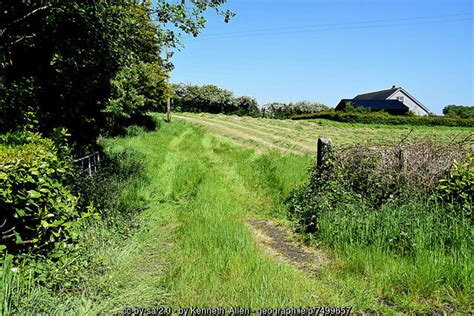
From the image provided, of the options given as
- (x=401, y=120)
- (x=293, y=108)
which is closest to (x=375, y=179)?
(x=401, y=120)

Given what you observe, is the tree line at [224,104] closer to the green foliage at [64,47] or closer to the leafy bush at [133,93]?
the leafy bush at [133,93]

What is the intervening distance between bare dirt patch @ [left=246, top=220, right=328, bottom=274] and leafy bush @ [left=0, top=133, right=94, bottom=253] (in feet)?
8.72

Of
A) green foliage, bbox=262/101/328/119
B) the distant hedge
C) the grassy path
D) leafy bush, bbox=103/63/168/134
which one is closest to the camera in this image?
the grassy path

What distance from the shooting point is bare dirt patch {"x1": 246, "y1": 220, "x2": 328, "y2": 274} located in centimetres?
429

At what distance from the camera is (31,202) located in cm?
301

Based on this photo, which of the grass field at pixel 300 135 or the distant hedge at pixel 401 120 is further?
the distant hedge at pixel 401 120

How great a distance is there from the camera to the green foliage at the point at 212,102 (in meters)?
61.4

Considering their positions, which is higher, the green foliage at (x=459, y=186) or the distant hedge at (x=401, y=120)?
the distant hedge at (x=401, y=120)

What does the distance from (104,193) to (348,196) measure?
448 centimetres

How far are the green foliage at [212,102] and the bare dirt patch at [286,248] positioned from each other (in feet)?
183

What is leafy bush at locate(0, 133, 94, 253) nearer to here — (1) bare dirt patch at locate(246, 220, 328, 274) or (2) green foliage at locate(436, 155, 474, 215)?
(1) bare dirt patch at locate(246, 220, 328, 274)

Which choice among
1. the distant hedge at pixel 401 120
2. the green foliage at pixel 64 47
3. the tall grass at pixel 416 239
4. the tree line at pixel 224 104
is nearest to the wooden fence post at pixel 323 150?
the tall grass at pixel 416 239

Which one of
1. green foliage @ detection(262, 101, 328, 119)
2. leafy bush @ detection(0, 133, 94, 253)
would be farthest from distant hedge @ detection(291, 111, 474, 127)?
leafy bush @ detection(0, 133, 94, 253)

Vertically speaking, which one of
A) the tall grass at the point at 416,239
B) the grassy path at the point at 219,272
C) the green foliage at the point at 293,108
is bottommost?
the grassy path at the point at 219,272
